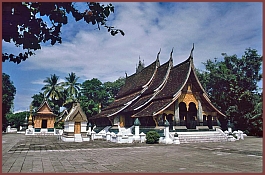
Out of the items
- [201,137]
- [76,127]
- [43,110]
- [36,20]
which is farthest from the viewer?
[43,110]

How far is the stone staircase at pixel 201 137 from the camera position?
52.3 ft

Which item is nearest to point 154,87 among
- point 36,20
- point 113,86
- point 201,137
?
point 201,137

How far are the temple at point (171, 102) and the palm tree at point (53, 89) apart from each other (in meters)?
19.8

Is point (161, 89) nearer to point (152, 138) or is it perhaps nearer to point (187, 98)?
point (187, 98)

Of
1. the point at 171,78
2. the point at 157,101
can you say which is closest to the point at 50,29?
the point at 157,101

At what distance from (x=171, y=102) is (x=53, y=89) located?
86.3ft

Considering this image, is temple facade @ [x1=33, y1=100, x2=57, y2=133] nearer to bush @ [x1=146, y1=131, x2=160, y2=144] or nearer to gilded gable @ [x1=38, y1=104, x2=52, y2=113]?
gilded gable @ [x1=38, y1=104, x2=52, y2=113]

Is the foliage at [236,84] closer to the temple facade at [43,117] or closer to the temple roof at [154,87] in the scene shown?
the temple roof at [154,87]

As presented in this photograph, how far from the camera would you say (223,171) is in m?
5.89

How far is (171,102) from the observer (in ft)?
56.6

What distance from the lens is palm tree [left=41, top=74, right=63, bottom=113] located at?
38.8m

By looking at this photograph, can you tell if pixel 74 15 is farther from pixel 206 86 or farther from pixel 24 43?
pixel 206 86

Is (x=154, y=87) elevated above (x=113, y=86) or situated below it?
below

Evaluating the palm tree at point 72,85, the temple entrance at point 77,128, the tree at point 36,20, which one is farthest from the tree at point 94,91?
the tree at point 36,20
